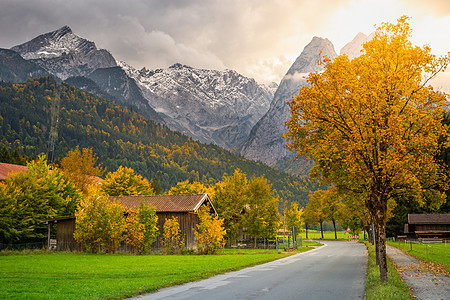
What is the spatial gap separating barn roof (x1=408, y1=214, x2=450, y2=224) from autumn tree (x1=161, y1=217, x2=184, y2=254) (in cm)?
4801

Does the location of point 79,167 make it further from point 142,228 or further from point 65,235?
point 142,228

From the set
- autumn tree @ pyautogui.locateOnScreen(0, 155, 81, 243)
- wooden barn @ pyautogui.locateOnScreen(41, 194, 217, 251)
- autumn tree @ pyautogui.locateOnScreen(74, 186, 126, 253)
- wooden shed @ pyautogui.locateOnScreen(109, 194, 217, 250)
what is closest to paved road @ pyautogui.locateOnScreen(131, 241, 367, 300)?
autumn tree @ pyautogui.locateOnScreen(74, 186, 126, 253)

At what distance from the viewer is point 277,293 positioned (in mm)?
12672

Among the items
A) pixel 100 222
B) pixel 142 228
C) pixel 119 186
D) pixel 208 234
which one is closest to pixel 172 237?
pixel 142 228

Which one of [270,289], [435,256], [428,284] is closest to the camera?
[270,289]

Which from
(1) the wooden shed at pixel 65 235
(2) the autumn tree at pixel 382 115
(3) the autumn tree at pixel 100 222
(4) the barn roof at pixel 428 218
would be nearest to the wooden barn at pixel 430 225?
(4) the barn roof at pixel 428 218

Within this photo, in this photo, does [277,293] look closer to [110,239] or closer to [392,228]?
[110,239]

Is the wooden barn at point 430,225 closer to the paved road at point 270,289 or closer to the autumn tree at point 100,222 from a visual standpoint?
the autumn tree at point 100,222

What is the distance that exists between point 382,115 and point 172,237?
93.5 ft

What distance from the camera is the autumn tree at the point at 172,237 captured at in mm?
37531

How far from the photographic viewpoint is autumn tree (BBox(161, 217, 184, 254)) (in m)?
37.5

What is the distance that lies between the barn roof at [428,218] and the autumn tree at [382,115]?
55.4 m

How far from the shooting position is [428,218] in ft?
218

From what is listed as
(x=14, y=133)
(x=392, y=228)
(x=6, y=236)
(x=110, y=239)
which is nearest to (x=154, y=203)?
(x=110, y=239)
